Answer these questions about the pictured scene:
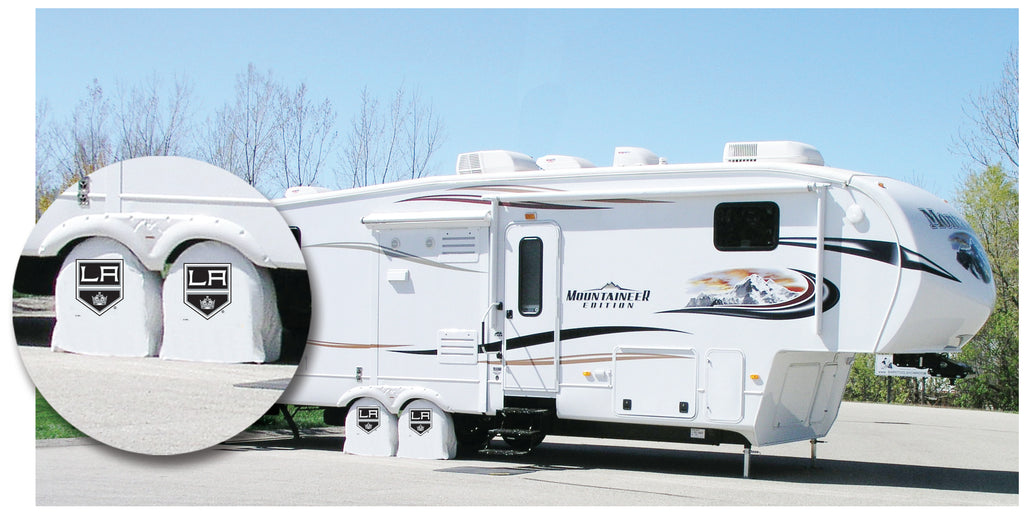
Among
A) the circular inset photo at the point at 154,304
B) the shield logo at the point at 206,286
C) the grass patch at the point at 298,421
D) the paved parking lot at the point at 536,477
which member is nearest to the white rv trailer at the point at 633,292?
the paved parking lot at the point at 536,477

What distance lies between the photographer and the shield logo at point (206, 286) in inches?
378

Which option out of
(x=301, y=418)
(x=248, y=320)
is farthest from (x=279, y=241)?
(x=301, y=418)

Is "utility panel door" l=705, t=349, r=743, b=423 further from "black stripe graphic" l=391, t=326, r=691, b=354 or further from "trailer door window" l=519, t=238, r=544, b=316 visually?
"trailer door window" l=519, t=238, r=544, b=316

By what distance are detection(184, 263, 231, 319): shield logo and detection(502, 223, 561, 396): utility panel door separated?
2653 millimetres

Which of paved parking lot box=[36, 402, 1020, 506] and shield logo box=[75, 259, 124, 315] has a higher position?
shield logo box=[75, 259, 124, 315]

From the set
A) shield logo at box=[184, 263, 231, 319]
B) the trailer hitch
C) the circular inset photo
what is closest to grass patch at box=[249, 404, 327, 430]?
the circular inset photo

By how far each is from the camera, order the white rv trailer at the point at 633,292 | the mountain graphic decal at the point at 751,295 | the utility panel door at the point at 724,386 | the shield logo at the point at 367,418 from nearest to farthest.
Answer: the white rv trailer at the point at 633,292, the mountain graphic decal at the point at 751,295, the utility panel door at the point at 724,386, the shield logo at the point at 367,418

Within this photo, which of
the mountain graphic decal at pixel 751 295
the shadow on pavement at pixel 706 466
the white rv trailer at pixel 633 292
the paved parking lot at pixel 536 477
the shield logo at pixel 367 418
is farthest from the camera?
the shield logo at pixel 367 418

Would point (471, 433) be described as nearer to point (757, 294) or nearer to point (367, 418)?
point (367, 418)

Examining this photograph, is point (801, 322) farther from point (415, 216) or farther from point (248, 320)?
point (248, 320)

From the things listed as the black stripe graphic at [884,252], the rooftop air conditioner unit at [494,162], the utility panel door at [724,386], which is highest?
the rooftop air conditioner unit at [494,162]

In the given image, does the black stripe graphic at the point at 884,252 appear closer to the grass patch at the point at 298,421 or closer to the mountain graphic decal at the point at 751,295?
the mountain graphic decal at the point at 751,295

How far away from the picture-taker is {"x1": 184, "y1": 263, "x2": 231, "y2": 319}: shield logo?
9.60 metres

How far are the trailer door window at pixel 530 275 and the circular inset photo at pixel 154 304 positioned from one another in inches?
93.5
